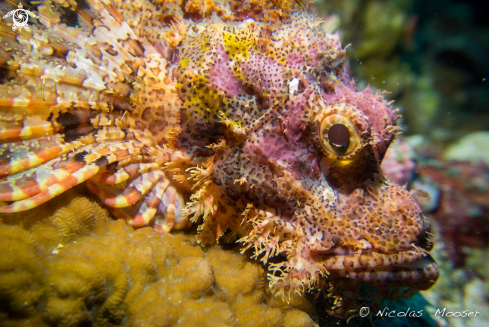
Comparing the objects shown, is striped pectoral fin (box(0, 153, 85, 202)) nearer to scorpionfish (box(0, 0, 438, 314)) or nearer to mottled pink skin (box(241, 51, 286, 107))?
scorpionfish (box(0, 0, 438, 314))

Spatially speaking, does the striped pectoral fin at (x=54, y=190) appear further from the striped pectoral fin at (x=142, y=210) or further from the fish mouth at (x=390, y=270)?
the fish mouth at (x=390, y=270)

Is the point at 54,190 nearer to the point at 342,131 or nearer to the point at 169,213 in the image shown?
the point at 169,213

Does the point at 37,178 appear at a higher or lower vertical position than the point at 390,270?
lower

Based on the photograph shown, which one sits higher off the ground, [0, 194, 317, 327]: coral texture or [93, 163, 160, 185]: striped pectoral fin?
[93, 163, 160, 185]: striped pectoral fin

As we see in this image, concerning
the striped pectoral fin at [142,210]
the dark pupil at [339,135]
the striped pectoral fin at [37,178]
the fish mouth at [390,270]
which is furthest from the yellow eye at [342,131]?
the striped pectoral fin at [37,178]

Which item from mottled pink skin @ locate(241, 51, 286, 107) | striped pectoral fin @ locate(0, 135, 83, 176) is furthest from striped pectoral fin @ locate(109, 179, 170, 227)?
mottled pink skin @ locate(241, 51, 286, 107)

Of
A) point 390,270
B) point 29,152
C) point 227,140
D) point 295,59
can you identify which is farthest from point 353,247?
point 29,152
